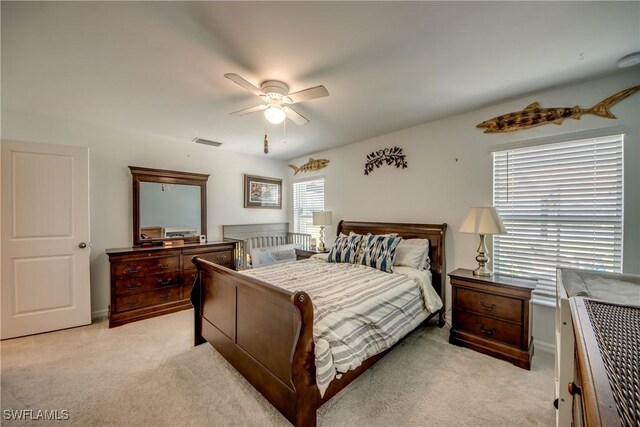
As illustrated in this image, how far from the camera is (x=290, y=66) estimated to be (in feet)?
6.64

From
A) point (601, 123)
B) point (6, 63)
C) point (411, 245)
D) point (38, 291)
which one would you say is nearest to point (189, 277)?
point (38, 291)

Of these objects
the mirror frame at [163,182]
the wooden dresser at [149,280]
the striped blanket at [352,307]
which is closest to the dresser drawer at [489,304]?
the striped blanket at [352,307]

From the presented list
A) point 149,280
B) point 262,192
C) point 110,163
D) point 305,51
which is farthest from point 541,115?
point 110,163

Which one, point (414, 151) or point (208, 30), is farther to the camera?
point (414, 151)

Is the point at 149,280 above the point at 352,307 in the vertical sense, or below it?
below

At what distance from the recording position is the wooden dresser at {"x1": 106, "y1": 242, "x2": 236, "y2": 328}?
3.12 m

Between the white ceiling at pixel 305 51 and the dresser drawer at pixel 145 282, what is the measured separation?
2.08m

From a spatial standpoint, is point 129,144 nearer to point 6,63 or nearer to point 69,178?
point 69,178

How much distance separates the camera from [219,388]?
1.97m

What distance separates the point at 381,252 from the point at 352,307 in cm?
127

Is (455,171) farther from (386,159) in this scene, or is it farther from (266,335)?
(266,335)

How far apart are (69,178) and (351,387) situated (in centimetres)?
390

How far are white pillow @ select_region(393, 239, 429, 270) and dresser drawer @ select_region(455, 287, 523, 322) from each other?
1.68 feet

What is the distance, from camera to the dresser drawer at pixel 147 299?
315cm
